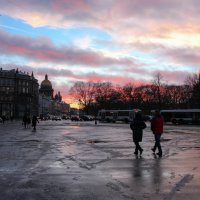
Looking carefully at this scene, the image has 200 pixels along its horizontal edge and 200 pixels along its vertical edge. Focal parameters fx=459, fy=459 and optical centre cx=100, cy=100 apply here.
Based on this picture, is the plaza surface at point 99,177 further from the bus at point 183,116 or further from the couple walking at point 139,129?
the bus at point 183,116

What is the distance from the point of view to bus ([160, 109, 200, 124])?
84750 millimetres

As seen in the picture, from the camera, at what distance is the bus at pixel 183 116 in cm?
8475

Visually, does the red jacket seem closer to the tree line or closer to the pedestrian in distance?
the pedestrian in distance

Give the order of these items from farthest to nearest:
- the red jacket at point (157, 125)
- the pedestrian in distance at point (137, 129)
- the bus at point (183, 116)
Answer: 1. the bus at point (183, 116)
2. the red jacket at point (157, 125)
3. the pedestrian in distance at point (137, 129)

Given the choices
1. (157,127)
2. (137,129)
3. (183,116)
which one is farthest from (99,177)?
(183,116)

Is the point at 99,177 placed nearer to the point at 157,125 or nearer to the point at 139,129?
the point at 139,129

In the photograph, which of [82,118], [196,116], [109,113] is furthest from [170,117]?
[82,118]

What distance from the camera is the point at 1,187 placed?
34.1ft

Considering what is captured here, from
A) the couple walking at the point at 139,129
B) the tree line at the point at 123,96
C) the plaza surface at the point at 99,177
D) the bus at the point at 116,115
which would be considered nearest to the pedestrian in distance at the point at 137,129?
the couple walking at the point at 139,129

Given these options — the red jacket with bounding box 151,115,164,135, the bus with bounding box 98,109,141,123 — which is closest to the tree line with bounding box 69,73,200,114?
the bus with bounding box 98,109,141,123

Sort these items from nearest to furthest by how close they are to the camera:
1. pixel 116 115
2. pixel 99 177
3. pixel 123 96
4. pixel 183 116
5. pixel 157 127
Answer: pixel 99 177 → pixel 157 127 → pixel 183 116 → pixel 116 115 → pixel 123 96

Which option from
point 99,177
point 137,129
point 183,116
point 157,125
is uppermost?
point 183,116

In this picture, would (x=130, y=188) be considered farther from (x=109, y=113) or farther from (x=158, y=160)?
(x=109, y=113)

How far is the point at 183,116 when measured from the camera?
3465 inches
